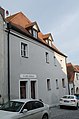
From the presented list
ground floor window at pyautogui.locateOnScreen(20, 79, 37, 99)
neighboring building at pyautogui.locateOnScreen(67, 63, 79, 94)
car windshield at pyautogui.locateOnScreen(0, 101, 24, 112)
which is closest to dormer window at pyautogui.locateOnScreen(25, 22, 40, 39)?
ground floor window at pyautogui.locateOnScreen(20, 79, 37, 99)

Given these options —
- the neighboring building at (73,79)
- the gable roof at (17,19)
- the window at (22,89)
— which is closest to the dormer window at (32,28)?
the gable roof at (17,19)

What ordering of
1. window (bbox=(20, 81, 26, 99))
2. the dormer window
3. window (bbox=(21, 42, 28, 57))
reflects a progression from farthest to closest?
the dormer window
window (bbox=(21, 42, 28, 57))
window (bbox=(20, 81, 26, 99))

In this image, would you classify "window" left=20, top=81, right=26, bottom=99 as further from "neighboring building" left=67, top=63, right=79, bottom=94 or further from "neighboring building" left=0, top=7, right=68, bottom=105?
"neighboring building" left=67, top=63, right=79, bottom=94

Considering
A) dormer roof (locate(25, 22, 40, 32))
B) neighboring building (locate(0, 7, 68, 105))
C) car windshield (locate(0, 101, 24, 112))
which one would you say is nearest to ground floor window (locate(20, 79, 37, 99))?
neighboring building (locate(0, 7, 68, 105))

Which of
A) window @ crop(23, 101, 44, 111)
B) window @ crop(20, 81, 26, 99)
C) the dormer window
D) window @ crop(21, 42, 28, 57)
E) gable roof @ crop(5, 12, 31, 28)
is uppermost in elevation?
gable roof @ crop(5, 12, 31, 28)

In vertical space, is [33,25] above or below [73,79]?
above

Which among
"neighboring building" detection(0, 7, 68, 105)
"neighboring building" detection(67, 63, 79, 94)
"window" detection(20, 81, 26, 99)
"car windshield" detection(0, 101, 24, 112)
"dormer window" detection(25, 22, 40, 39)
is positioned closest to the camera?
"car windshield" detection(0, 101, 24, 112)

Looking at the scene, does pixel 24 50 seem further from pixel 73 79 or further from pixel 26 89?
pixel 73 79

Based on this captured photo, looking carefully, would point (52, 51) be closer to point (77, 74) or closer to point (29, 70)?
point (29, 70)

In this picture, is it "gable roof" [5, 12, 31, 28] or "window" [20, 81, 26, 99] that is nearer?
"window" [20, 81, 26, 99]

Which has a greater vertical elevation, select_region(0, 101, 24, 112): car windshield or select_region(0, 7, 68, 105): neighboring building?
select_region(0, 7, 68, 105): neighboring building

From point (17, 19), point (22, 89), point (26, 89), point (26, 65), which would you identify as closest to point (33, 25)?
point (17, 19)

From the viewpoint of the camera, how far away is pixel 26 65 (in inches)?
695

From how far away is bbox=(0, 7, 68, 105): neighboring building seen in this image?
14.9 m
